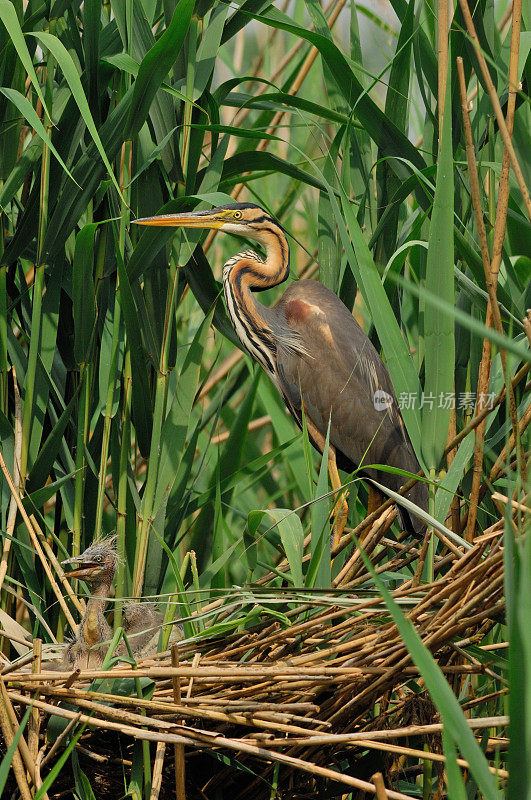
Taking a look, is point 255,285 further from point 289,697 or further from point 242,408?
point 289,697

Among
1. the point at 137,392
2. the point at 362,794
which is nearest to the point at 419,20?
the point at 137,392

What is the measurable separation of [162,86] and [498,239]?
0.93 metres

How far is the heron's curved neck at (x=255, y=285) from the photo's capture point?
2957 millimetres

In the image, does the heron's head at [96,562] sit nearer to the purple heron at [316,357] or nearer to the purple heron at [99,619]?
the purple heron at [99,619]

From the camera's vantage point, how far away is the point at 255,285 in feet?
9.99

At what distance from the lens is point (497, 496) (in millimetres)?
1464

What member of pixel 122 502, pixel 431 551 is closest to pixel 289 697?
pixel 431 551

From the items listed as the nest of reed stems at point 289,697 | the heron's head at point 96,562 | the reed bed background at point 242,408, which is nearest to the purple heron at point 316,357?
the reed bed background at point 242,408

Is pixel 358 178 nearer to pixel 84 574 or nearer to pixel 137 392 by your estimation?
pixel 137 392

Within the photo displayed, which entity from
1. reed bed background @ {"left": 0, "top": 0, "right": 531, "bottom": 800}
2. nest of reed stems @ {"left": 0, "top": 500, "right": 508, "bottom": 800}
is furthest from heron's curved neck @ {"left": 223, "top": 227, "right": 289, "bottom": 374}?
nest of reed stems @ {"left": 0, "top": 500, "right": 508, "bottom": 800}

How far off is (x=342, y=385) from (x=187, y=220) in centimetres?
86

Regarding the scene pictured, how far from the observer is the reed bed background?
1.69 m

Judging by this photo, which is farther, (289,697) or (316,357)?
(316,357)

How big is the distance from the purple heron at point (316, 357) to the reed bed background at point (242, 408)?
0.13 m
